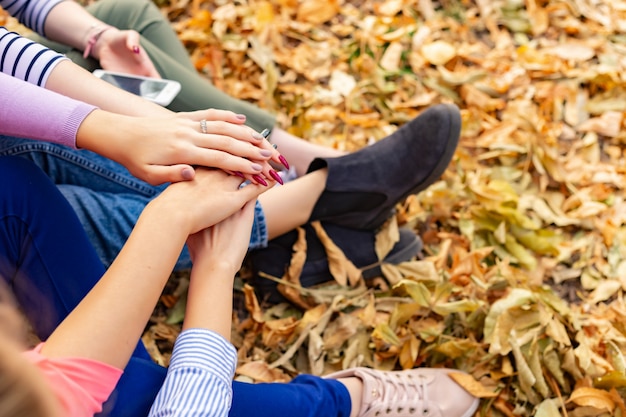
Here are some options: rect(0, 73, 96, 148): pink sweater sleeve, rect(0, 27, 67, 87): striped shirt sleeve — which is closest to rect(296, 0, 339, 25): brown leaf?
rect(0, 27, 67, 87): striped shirt sleeve

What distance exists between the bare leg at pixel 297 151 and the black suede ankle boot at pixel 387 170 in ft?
0.49

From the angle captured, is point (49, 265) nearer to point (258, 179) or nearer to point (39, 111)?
point (39, 111)

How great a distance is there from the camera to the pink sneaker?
1.15 meters

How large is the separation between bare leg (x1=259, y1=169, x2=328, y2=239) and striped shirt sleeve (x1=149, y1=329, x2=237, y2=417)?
Result: 421mm

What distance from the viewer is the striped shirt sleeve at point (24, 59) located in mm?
1042

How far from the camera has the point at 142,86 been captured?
1340 millimetres

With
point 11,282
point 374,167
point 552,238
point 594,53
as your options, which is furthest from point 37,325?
point 594,53

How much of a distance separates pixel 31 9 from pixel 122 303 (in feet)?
2.89

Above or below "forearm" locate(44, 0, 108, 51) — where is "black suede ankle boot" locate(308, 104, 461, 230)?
below

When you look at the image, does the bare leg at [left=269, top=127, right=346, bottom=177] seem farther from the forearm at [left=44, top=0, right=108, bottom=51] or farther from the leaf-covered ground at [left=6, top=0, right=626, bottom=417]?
the forearm at [left=44, top=0, right=108, bottom=51]

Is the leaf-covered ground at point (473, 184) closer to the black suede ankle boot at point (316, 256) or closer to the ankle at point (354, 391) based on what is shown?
the black suede ankle boot at point (316, 256)

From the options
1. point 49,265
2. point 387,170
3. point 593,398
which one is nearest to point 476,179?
point 387,170

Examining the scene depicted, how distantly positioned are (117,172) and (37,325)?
357 millimetres

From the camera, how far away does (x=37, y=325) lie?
0.95 meters
